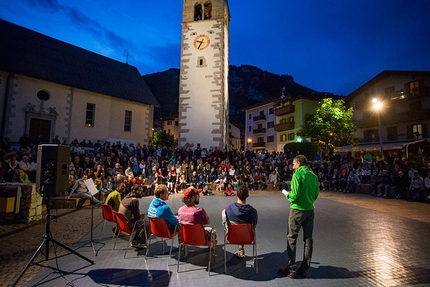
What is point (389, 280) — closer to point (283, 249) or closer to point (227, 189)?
point (283, 249)

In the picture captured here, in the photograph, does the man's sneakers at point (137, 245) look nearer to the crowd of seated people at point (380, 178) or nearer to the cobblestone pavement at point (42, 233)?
the cobblestone pavement at point (42, 233)

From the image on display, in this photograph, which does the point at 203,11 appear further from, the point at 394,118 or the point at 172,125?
the point at 172,125

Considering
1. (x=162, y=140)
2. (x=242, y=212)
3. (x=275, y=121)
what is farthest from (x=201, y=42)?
(x=162, y=140)

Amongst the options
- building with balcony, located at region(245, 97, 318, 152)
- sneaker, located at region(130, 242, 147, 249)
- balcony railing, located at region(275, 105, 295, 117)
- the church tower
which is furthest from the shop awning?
sneaker, located at region(130, 242, 147, 249)

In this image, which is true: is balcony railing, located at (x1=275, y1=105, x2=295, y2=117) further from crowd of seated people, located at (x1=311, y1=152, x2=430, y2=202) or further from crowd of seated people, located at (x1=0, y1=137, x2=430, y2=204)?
crowd of seated people, located at (x1=311, y1=152, x2=430, y2=202)

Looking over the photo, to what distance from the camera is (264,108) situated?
4709cm

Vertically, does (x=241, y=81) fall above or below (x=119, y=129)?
above

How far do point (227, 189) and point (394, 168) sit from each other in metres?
8.86

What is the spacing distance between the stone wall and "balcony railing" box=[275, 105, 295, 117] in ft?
121

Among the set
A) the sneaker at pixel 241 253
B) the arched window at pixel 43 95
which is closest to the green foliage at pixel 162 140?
the arched window at pixel 43 95

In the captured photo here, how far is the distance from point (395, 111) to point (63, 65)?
1415 inches

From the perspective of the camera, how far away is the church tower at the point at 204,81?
20.3 m

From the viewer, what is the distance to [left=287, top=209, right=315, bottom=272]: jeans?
11.9ft

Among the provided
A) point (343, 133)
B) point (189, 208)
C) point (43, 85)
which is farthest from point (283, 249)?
point (343, 133)
